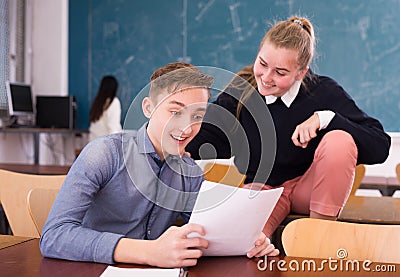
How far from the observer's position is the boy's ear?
1142 mm

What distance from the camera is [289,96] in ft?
6.54

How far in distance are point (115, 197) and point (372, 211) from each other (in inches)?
45.9

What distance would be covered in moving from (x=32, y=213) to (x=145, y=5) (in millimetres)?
4855

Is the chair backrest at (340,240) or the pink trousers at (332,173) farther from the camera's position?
the pink trousers at (332,173)

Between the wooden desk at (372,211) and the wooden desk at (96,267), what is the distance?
2.57 feet

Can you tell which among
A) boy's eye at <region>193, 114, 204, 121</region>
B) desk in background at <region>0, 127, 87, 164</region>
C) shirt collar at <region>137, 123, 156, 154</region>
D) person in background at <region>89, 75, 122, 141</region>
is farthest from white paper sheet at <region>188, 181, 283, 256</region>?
person in background at <region>89, 75, 122, 141</region>

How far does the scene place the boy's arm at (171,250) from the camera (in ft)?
3.57

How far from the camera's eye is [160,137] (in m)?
1.32

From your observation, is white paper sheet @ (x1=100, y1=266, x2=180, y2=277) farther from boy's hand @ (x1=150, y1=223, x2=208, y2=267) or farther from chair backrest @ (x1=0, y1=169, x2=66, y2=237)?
chair backrest @ (x1=0, y1=169, x2=66, y2=237)

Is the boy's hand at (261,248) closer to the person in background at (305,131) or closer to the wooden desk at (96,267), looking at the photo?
the wooden desk at (96,267)

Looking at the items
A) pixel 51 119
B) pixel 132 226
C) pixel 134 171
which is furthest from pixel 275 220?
pixel 51 119

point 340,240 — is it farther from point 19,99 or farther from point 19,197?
point 19,99

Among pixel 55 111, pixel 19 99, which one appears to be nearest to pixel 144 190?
pixel 19 99

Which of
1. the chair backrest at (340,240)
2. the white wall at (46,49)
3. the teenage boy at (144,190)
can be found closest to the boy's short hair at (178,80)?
the teenage boy at (144,190)
